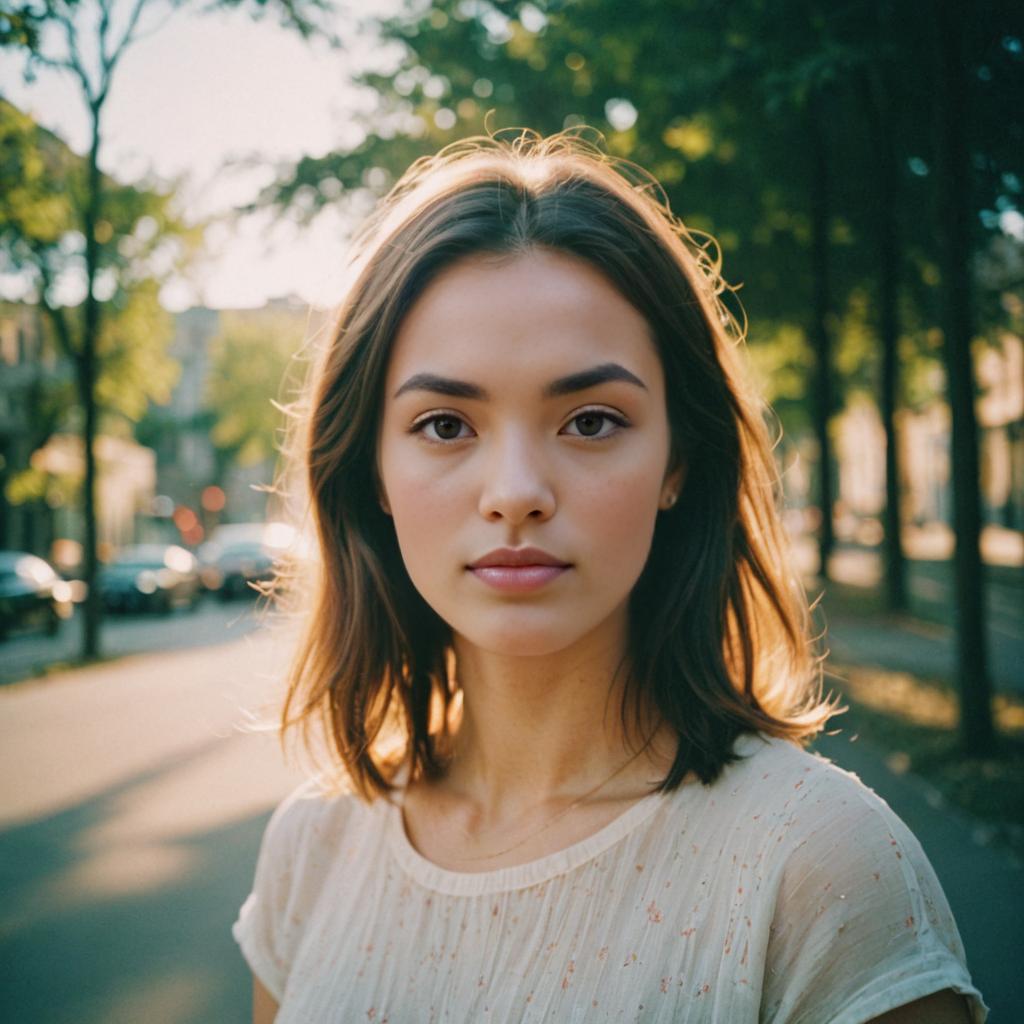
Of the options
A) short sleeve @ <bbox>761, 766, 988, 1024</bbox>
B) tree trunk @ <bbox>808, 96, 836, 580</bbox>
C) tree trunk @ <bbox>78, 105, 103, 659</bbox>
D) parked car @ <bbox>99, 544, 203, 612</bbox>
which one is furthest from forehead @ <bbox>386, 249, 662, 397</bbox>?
parked car @ <bbox>99, 544, 203, 612</bbox>

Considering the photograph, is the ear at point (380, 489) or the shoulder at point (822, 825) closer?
the shoulder at point (822, 825)

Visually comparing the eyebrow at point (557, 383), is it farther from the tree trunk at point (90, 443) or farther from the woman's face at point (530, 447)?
the tree trunk at point (90, 443)

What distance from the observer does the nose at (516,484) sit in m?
1.54

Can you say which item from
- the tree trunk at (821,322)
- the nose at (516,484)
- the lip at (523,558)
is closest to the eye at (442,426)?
the nose at (516,484)

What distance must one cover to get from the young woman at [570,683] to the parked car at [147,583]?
25675mm

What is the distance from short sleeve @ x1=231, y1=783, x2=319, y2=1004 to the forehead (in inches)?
36.9

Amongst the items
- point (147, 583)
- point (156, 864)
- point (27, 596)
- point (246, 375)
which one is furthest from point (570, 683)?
point (246, 375)

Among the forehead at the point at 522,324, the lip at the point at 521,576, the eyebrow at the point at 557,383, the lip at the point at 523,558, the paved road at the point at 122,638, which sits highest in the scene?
the forehead at the point at 522,324

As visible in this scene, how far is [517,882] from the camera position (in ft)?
5.47

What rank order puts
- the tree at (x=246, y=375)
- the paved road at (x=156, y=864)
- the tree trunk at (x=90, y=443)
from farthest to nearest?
the tree at (x=246, y=375) < the tree trunk at (x=90, y=443) < the paved road at (x=156, y=864)

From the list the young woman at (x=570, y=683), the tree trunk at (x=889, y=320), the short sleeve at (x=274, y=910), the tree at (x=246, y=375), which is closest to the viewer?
the young woman at (x=570, y=683)

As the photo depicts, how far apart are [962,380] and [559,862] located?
6650mm

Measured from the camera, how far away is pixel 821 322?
16.1m

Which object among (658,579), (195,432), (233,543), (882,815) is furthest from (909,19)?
(195,432)
